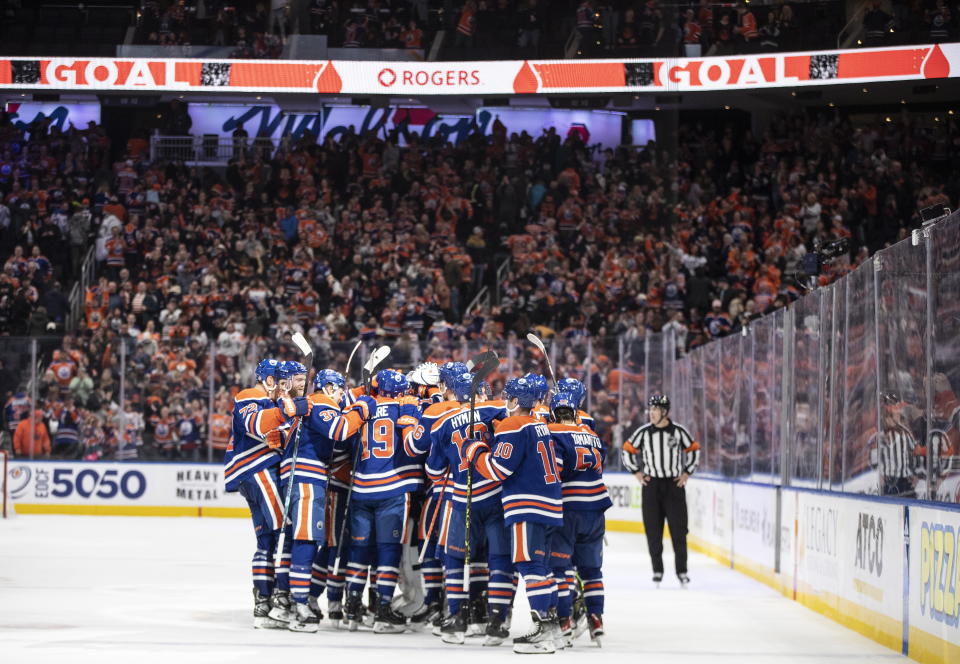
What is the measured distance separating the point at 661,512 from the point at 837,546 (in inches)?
127

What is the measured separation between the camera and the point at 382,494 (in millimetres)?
9109

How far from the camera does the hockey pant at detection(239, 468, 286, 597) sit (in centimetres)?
934

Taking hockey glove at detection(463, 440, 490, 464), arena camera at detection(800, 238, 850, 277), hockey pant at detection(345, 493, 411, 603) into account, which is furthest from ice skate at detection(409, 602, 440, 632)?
arena camera at detection(800, 238, 850, 277)

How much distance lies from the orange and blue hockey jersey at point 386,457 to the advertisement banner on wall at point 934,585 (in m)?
3.10

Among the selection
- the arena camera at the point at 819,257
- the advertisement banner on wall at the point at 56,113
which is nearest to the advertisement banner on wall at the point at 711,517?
the arena camera at the point at 819,257

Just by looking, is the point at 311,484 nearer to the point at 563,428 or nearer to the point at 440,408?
the point at 440,408

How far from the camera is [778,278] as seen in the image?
23.5m

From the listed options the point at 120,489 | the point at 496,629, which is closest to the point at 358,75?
the point at 120,489

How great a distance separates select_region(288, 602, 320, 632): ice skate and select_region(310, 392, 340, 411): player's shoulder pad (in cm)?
126

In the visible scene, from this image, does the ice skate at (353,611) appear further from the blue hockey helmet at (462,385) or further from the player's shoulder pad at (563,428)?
the player's shoulder pad at (563,428)

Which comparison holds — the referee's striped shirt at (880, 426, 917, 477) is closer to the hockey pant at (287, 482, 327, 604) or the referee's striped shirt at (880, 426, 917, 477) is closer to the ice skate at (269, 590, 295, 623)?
the hockey pant at (287, 482, 327, 604)

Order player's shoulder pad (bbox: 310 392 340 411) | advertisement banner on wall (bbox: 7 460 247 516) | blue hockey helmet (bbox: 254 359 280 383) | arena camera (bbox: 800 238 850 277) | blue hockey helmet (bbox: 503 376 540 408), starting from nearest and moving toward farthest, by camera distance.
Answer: blue hockey helmet (bbox: 503 376 540 408) < player's shoulder pad (bbox: 310 392 340 411) < blue hockey helmet (bbox: 254 359 280 383) < arena camera (bbox: 800 238 850 277) < advertisement banner on wall (bbox: 7 460 247 516)

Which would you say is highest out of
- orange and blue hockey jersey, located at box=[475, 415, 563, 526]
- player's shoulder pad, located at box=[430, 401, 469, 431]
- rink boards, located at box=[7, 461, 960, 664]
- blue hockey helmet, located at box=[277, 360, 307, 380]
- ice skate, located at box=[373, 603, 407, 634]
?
blue hockey helmet, located at box=[277, 360, 307, 380]

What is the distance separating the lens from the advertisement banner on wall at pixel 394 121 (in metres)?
31.1
